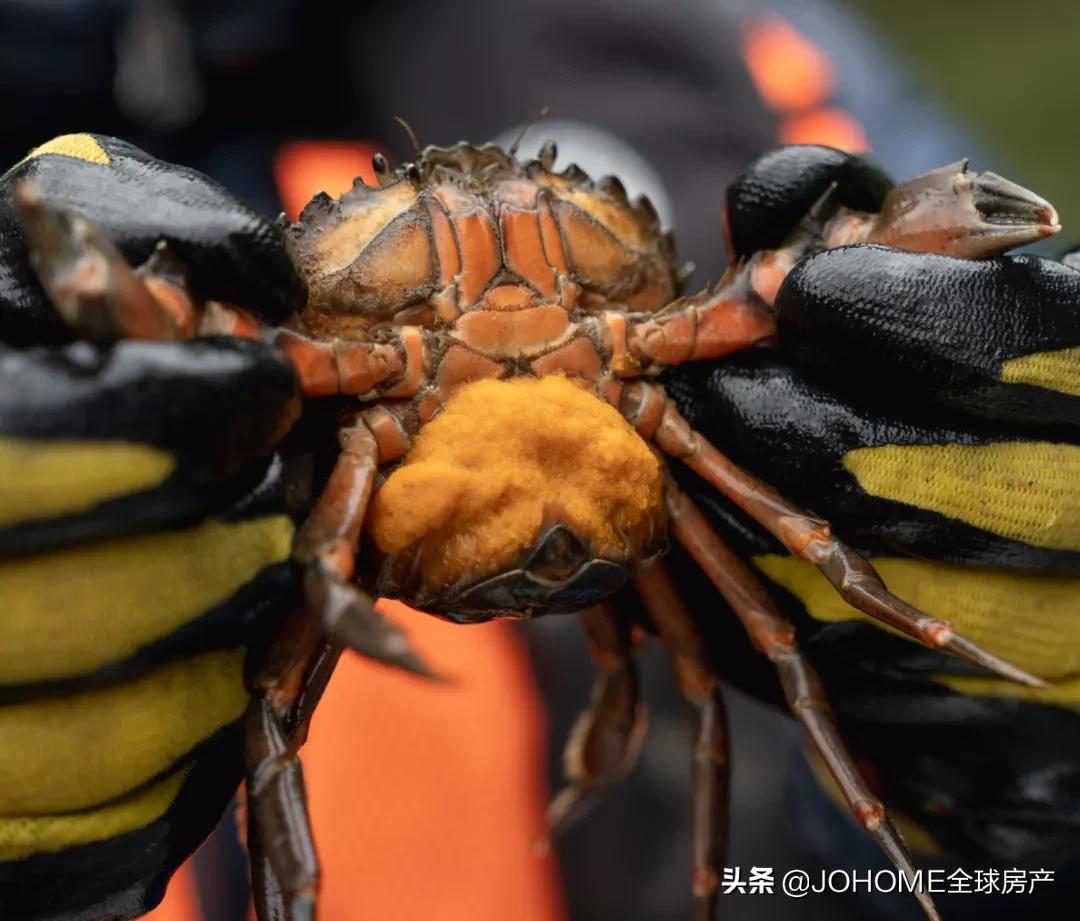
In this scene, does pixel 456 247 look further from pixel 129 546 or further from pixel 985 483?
pixel 985 483

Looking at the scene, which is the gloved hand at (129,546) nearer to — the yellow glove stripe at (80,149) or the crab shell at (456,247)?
the yellow glove stripe at (80,149)

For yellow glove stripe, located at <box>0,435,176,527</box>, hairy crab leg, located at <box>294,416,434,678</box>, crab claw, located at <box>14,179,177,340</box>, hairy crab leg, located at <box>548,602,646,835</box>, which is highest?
crab claw, located at <box>14,179,177,340</box>

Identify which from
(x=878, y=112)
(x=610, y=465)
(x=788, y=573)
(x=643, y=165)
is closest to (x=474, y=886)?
(x=788, y=573)

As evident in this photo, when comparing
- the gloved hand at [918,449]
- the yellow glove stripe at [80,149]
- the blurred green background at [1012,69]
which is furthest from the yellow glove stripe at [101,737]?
the blurred green background at [1012,69]

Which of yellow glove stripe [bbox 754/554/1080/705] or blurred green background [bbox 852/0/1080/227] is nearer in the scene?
yellow glove stripe [bbox 754/554/1080/705]

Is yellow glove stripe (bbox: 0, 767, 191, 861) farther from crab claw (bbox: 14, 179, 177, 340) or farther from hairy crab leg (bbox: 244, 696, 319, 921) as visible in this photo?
crab claw (bbox: 14, 179, 177, 340)

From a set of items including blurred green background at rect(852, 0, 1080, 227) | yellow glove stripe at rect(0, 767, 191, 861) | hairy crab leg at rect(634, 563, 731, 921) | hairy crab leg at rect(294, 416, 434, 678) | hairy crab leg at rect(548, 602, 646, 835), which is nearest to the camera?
hairy crab leg at rect(294, 416, 434, 678)

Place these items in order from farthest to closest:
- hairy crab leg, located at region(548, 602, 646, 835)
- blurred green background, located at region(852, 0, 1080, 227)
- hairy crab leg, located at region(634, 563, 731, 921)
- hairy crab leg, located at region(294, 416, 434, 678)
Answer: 1. blurred green background, located at region(852, 0, 1080, 227)
2. hairy crab leg, located at region(548, 602, 646, 835)
3. hairy crab leg, located at region(634, 563, 731, 921)
4. hairy crab leg, located at region(294, 416, 434, 678)

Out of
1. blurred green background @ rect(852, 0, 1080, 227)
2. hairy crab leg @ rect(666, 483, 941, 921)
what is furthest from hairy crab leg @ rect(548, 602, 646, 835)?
blurred green background @ rect(852, 0, 1080, 227)
